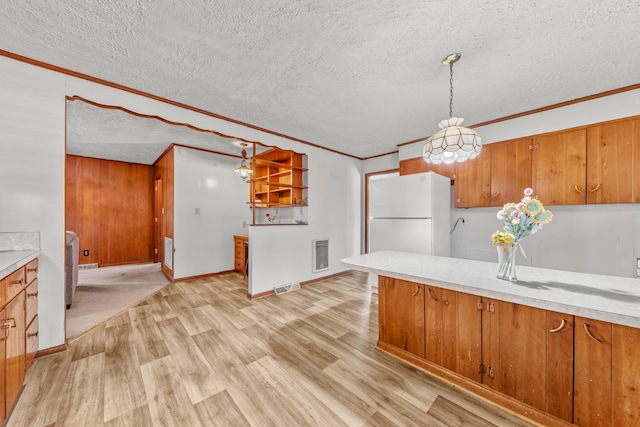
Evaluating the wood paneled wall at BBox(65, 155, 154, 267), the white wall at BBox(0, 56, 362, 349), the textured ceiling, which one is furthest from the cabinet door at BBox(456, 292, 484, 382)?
the wood paneled wall at BBox(65, 155, 154, 267)

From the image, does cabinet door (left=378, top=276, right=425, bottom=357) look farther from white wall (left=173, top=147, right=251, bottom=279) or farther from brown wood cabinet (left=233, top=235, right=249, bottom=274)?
white wall (left=173, top=147, right=251, bottom=279)

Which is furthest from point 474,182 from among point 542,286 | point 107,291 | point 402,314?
point 107,291

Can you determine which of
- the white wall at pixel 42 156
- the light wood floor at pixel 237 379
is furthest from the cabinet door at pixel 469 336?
the white wall at pixel 42 156

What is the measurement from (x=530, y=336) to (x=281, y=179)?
4.14m

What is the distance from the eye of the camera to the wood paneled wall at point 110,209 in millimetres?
5242

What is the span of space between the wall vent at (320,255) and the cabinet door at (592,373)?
3.33 meters

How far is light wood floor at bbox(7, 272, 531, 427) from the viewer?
141 cm

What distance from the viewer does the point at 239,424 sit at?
137cm

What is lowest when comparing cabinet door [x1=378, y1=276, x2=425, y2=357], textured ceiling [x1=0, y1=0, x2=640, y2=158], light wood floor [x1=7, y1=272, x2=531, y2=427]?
light wood floor [x1=7, y1=272, x2=531, y2=427]

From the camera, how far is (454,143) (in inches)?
68.0

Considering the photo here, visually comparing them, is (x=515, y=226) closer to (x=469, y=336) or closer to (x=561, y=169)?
(x=469, y=336)

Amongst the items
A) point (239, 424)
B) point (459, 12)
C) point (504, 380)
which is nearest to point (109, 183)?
point (239, 424)

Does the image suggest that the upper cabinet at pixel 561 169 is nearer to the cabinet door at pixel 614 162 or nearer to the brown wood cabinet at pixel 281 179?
the cabinet door at pixel 614 162

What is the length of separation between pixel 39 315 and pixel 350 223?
4289 mm
